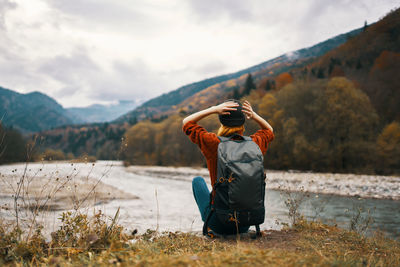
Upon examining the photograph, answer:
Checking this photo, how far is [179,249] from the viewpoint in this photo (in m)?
2.76

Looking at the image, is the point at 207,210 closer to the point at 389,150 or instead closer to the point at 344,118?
the point at 344,118

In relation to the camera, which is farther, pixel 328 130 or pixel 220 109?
pixel 328 130

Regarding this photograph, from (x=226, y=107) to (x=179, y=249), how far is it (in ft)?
5.57

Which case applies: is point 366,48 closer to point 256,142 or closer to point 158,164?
point 256,142

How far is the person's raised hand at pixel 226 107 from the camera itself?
2944 millimetres

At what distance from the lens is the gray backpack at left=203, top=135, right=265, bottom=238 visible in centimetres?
279

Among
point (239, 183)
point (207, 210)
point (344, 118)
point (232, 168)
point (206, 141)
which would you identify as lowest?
point (207, 210)

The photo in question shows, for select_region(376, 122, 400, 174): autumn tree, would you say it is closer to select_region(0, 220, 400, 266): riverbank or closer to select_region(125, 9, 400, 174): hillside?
select_region(125, 9, 400, 174): hillside

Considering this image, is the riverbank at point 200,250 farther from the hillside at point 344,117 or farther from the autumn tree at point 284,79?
the autumn tree at point 284,79

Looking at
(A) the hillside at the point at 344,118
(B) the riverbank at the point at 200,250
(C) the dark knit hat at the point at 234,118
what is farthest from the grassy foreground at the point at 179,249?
(A) the hillside at the point at 344,118

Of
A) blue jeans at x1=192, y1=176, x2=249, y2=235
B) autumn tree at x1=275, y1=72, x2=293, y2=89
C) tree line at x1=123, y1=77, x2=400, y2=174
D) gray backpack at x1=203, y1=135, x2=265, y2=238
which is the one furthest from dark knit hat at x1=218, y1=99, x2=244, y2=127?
autumn tree at x1=275, y1=72, x2=293, y2=89

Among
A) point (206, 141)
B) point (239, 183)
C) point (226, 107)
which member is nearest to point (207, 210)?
point (239, 183)

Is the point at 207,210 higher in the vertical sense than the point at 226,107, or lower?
lower

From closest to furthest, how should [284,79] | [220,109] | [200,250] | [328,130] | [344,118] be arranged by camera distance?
[200,250]
[220,109]
[344,118]
[328,130]
[284,79]
